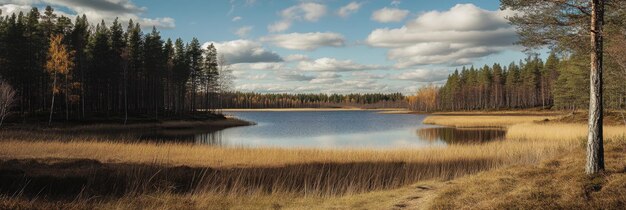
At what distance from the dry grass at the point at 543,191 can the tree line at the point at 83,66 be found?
148 feet

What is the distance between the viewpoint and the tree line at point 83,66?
1973 inches

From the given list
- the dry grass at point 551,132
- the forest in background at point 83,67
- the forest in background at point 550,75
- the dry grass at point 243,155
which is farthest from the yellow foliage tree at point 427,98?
the dry grass at point 243,155

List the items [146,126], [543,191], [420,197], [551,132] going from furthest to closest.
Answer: [146,126] → [551,132] → [420,197] → [543,191]

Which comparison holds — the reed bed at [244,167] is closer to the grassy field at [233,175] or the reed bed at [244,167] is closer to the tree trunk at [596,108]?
the grassy field at [233,175]

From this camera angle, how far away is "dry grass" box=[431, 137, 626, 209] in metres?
9.75

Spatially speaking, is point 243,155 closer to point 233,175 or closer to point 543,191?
point 233,175

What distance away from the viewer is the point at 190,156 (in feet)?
70.8

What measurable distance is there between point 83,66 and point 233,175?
161 ft

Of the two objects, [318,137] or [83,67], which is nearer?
[318,137]

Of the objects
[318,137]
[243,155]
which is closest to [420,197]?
[243,155]

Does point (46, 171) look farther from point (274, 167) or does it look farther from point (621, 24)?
point (621, 24)

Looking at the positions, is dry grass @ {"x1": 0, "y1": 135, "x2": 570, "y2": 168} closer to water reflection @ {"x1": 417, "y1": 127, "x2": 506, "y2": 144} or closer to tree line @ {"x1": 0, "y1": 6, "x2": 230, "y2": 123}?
water reflection @ {"x1": 417, "y1": 127, "x2": 506, "y2": 144}

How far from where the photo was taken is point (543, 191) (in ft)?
35.2

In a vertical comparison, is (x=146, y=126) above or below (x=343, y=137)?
above
